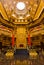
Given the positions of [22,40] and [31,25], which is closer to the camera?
[31,25]

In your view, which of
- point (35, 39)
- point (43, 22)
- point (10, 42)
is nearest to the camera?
point (43, 22)

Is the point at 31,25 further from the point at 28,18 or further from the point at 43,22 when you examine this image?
the point at 43,22

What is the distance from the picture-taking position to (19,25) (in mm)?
24094

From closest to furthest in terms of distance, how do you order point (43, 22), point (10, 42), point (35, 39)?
point (43, 22) → point (35, 39) → point (10, 42)

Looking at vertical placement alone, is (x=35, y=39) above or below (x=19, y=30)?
below

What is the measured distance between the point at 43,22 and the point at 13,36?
673 cm

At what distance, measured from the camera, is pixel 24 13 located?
2355cm

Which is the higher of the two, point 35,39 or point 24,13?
point 24,13

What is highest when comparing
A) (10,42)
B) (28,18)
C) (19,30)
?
(28,18)

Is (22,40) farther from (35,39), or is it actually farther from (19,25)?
(35,39)

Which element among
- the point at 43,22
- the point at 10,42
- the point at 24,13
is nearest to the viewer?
the point at 43,22

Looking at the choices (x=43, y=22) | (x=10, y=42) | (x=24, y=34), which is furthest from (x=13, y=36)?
(x=43, y=22)

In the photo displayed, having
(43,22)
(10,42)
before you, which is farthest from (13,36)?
(43,22)

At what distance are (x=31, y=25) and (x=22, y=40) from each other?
2836 mm
